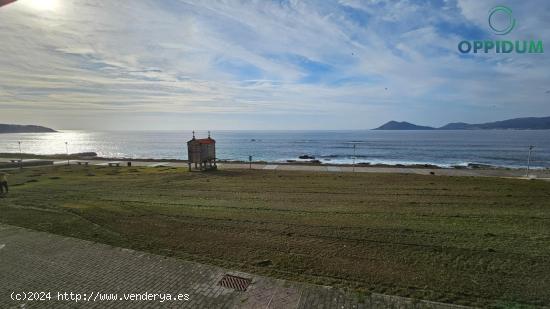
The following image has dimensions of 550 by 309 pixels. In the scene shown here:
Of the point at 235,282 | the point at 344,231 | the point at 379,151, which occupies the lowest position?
the point at 379,151

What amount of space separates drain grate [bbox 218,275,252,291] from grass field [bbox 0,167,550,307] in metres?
0.46

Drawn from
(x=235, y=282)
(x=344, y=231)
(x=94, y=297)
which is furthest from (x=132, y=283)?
(x=344, y=231)

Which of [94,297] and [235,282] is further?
[235,282]

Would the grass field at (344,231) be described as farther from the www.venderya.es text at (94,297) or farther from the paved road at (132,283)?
the www.venderya.es text at (94,297)

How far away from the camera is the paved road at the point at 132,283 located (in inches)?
201

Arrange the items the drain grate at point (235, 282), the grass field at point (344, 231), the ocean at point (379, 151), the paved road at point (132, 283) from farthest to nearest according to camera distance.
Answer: the ocean at point (379, 151) → the grass field at point (344, 231) → the drain grate at point (235, 282) → the paved road at point (132, 283)

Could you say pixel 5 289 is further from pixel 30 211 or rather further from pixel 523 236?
pixel 523 236

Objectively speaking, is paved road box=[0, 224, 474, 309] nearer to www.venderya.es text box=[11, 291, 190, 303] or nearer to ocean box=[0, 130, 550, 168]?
www.venderya.es text box=[11, 291, 190, 303]

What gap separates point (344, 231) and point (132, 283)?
6.57 m

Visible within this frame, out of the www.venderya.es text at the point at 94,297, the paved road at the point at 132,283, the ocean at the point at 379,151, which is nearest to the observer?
the paved road at the point at 132,283

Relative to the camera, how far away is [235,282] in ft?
19.1

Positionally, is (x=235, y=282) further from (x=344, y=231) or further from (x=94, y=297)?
(x=344, y=231)

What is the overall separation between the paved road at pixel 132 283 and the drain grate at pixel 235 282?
12 centimetres

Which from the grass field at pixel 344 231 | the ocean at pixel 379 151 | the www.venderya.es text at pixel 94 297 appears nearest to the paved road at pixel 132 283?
the www.venderya.es text at pixel 94 297
